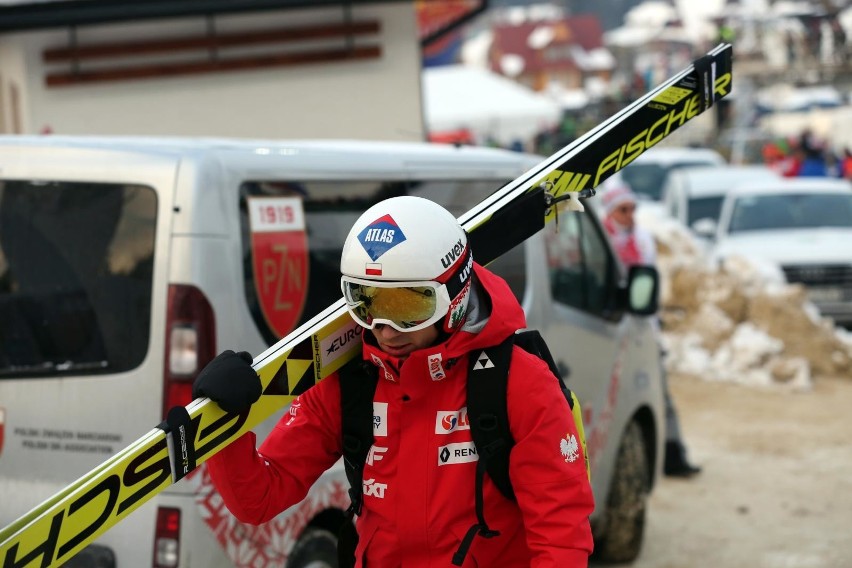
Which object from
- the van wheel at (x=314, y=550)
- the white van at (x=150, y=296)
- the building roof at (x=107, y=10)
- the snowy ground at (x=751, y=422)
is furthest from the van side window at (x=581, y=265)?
the building roof at (x=107, y=10)

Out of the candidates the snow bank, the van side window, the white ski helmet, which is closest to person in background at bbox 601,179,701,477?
the van side window

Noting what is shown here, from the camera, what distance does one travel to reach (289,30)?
12805 mm

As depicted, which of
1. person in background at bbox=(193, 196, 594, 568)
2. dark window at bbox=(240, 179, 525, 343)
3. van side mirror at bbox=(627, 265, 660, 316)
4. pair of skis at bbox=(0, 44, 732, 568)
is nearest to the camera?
pair of skis at bbox=(0, 44, 732, 568)

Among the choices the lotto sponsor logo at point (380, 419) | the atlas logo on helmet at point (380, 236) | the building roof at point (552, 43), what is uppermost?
the building roof at point (552, 43)

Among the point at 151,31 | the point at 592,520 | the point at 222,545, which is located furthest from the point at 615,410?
the point at 151,31

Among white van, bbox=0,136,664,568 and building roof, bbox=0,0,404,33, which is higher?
building roof, bbox=0,0,404,33

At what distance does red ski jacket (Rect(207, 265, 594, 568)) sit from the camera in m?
2.72

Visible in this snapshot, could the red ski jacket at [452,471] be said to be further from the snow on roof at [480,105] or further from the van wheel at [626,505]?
the snow on roof at [480,105]

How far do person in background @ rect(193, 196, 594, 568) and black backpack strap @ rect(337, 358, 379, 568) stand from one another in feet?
0.06

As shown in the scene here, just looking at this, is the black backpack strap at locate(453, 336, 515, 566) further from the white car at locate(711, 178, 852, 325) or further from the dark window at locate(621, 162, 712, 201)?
the dark window at locate(621, 162, 712, 201)

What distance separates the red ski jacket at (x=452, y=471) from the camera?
272 cm

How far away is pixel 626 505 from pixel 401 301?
4069 millimetres

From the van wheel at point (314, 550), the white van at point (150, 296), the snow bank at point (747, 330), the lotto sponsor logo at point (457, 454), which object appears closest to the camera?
the lotto sponsor logo at point (457, 454)

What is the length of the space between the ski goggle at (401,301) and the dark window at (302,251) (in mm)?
1464
